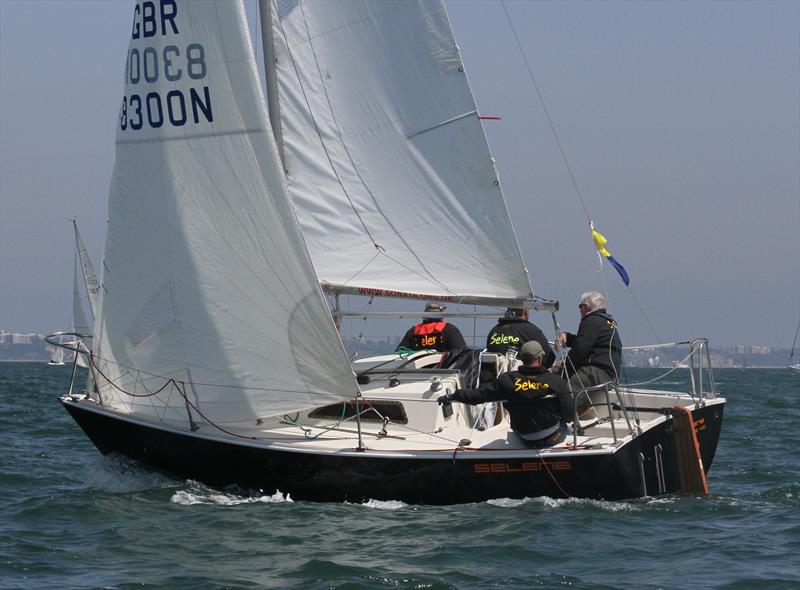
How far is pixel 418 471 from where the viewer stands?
30.1 ft

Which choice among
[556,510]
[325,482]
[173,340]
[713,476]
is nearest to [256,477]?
[325,482]

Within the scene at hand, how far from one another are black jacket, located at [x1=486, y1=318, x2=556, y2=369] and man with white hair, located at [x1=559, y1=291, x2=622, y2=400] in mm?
407

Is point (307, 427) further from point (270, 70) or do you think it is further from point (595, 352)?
point (270, 70)

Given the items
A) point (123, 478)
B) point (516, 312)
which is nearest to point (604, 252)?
point (516, 312)

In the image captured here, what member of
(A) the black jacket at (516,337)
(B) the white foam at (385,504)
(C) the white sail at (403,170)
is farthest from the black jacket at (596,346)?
(B) the white foam at (385,504)

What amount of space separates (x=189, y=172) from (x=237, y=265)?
0.95 meters

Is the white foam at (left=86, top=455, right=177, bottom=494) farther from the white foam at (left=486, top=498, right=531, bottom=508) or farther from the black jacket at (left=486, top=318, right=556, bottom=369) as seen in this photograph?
the black jacket at (left=486, top=318, right=556, bottom=369)

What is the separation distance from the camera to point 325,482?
30.9ft

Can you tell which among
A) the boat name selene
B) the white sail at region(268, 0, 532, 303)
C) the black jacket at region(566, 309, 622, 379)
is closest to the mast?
the white sail at region(268, 0, 532, 303)

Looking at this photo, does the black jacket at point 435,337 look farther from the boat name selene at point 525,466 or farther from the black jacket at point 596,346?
the boat name selene at point 525,466

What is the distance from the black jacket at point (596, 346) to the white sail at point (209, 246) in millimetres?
2102

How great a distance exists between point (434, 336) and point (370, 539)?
396 cm

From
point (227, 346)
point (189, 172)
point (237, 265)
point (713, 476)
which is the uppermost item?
point (189, 172)

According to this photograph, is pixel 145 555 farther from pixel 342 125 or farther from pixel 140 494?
pixel 342 125
